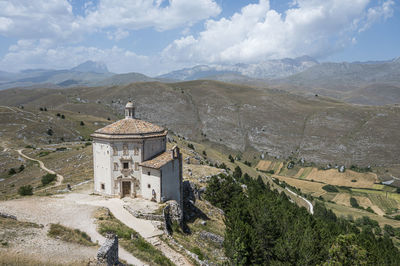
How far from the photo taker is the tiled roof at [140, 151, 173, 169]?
3669 centimetres

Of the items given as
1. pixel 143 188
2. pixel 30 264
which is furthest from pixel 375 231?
pixel 30 264

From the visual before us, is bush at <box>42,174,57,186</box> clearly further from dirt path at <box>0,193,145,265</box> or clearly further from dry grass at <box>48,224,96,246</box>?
dry grass at <box>48,224,96,246</box>

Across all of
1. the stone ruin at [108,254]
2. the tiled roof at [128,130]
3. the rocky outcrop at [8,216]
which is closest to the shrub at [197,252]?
the stone ruin at [108,254]

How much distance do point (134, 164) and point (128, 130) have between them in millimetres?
5040

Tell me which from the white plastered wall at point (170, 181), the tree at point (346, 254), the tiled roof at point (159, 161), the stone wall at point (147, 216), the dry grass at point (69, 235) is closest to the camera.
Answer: the dry grass at point (69, 235)

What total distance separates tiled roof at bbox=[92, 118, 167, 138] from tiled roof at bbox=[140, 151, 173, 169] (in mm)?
3593

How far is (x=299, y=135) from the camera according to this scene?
7352 inches

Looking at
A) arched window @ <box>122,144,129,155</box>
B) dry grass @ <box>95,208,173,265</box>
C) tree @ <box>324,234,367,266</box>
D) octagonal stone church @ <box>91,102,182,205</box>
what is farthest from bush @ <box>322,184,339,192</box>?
dry grass @ <box>95,208,173,265</box>

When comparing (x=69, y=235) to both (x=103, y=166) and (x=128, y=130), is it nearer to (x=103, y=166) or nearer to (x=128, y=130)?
(x=103, y=166)

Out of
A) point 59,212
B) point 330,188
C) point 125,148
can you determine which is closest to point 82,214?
point 59,212

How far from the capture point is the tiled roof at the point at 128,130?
3848 centimetres

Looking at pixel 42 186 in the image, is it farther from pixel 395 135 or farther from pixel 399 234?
pixel 395 135

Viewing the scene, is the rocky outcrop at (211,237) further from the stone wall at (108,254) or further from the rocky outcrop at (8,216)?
the rocky outcrop at (8,216)

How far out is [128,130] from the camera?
39.2 meters
